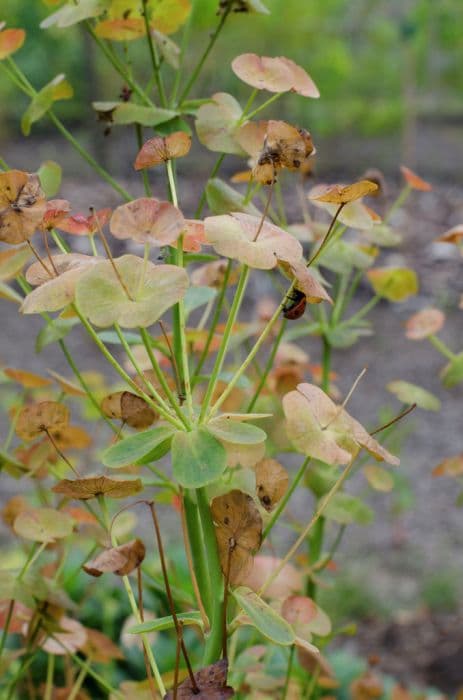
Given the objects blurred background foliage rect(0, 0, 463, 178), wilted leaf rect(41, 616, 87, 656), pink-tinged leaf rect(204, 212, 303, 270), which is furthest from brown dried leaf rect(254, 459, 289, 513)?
blurred background foliage rect(0, 0, 463, 178)

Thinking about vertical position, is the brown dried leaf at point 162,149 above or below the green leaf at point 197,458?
above

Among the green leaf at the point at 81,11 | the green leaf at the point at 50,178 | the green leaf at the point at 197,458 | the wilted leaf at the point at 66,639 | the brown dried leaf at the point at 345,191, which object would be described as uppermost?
the green leaf at the point at 81,11

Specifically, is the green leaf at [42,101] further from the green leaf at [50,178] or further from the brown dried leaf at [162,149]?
the brown dried leaf at [162,149]

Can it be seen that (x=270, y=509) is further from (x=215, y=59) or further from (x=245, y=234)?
(x=215, y=59)

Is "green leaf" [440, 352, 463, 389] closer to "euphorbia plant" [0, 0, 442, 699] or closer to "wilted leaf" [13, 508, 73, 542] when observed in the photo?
"euphorbia plant" [0, 0, 442, 699]

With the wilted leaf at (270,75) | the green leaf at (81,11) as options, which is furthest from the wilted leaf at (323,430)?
the green leaf at (81,11)

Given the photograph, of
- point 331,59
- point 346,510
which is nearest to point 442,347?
point 346,510
